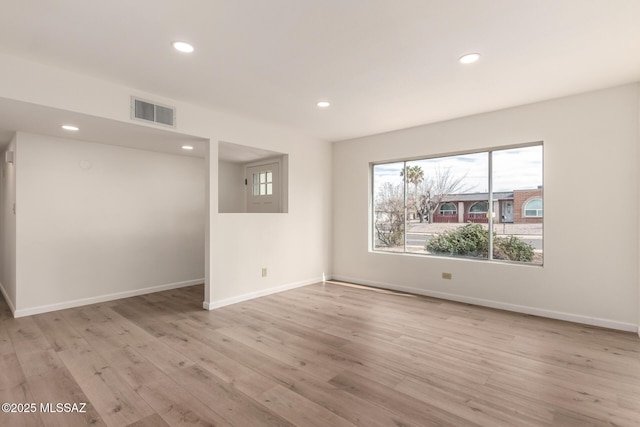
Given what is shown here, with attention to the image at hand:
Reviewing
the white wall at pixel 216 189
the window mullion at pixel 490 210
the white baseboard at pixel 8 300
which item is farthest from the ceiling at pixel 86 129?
the window mullion at pixel 490 210

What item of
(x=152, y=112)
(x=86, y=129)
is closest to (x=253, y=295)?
(x=152, y=112)

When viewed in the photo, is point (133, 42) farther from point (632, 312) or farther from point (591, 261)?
point (632, 312)

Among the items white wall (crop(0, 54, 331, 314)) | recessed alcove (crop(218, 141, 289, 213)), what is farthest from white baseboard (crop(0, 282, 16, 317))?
recessed alcove (crop(218, 141, 289, 213))

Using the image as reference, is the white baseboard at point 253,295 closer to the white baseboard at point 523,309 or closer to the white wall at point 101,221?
the white baseboard at point 523,309

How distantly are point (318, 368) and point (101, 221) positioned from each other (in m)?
3.86

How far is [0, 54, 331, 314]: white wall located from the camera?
9.86ft

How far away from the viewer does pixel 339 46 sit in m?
2.63

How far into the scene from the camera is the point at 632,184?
342 cm

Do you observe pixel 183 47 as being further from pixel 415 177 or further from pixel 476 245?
pixel 476 245

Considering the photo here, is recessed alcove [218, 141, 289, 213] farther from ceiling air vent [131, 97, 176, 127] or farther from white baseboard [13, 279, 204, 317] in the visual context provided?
white baseboard [13, 279, 204, 317]

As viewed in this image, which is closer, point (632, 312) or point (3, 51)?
point (3, 51)

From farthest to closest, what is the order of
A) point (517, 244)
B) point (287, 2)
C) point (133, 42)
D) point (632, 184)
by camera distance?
point (517, 244), point (632, 184), point (133, 42), point (287, 2)

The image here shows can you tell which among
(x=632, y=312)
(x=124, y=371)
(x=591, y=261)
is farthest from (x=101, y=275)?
(x=632, y=312)

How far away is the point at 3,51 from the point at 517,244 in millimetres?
5706
